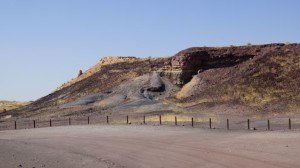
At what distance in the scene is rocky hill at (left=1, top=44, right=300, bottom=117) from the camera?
2544 inches

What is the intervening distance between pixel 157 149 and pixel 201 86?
150 feet

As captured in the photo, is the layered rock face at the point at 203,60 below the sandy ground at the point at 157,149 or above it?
above

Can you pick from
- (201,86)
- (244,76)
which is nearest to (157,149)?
(244,76)

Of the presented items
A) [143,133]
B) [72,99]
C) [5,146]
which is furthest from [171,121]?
[72,99]

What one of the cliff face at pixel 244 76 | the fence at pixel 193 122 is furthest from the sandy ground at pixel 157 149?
the cliff face at pixel 244 76

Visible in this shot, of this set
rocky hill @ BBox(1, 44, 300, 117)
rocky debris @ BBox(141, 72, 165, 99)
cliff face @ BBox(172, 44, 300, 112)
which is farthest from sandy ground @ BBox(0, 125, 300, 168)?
rocky debris @ BBox(141, 72, 165, 99)

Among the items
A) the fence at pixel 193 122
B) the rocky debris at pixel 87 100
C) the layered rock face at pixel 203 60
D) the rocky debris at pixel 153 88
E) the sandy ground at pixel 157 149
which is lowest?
the sandy ground at pixel 157 149

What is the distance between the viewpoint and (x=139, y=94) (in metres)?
78.9

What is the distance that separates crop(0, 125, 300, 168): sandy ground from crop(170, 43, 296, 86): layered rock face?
39634mm

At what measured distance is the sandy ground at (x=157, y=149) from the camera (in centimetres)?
2616

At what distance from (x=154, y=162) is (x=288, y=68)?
166 feet

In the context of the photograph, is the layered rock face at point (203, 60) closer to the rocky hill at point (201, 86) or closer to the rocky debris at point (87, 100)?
the rocky hill at point (201, 86)

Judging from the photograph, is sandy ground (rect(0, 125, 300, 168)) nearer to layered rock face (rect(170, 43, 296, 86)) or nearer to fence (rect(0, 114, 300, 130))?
fence (rect(0, 114, 300, 130))

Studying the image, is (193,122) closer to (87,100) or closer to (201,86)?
(201,86)
